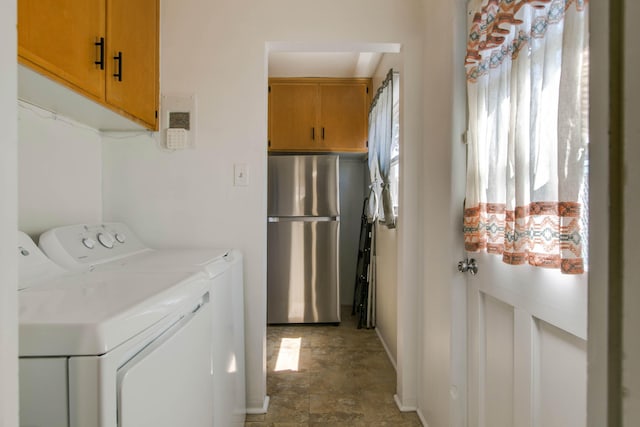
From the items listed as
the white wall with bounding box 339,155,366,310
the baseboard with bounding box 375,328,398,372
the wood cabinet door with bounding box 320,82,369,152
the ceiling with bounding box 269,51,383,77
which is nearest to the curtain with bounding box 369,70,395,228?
the wood cabinet door with bounding box 320,82,369,152

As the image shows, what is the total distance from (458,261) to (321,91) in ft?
8.03

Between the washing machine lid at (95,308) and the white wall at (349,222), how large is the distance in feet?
9.55

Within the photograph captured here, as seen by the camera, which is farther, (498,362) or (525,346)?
(498,362)

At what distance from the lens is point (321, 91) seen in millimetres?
3275

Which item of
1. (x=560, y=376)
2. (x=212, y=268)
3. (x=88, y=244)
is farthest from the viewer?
(x=88, y=244)

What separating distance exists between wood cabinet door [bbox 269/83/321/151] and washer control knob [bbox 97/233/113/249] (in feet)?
6.50

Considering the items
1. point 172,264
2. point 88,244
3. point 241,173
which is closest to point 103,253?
point 88,244

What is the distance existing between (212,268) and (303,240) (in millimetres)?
1968

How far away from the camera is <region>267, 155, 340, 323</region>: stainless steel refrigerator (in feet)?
10.4

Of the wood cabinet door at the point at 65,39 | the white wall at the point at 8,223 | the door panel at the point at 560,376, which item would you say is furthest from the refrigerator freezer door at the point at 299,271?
the white wall at the point at 8,223

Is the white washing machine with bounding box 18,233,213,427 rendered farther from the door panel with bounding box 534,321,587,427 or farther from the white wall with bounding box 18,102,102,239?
the door panel with bounding box 534,321,587,427

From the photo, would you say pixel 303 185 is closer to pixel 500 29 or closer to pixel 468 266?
pixel 468 266

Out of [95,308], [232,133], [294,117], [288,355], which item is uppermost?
[294,117]

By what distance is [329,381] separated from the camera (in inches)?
83.0
